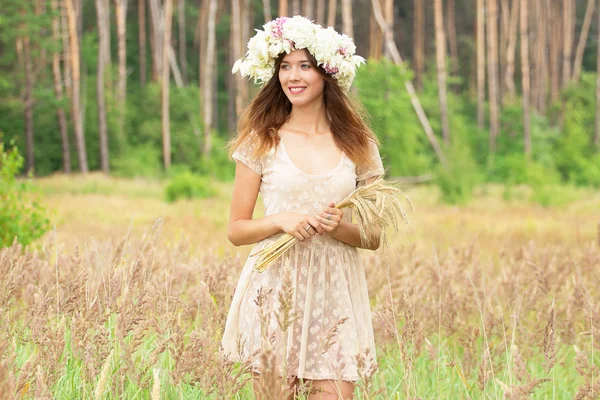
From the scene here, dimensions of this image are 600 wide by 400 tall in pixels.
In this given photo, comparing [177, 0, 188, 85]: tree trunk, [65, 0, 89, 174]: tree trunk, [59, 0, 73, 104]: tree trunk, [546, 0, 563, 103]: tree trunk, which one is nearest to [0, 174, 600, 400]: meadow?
[65, 0, 89, 174]: tree trunk

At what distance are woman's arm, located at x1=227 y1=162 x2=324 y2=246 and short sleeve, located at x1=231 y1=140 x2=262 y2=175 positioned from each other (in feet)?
0.06

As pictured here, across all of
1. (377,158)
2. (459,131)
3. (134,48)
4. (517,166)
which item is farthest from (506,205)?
(134,48)

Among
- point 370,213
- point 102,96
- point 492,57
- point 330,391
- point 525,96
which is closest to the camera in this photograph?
point 370,213

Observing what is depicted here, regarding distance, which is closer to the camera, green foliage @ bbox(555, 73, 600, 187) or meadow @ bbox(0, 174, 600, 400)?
meadow @ bbox(0, 174, 600, 400)

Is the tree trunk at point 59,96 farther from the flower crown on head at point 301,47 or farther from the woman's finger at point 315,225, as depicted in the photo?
the woman's finger at point 315,225

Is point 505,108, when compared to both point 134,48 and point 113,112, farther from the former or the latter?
point 134,48

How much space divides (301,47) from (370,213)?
2.51 feet

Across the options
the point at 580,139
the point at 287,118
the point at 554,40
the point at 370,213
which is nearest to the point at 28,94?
the point at 580,139

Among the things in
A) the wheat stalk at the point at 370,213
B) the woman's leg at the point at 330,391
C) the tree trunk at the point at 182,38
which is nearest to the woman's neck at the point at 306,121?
the wheat stalk at the point at 370,213

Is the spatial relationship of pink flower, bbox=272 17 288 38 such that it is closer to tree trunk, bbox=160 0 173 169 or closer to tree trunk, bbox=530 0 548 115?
tree trunk, bbox=160 0 173 169

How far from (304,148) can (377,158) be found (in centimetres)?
32

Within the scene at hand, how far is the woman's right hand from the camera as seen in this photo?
2943mm

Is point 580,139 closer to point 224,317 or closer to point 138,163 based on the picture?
point 138,163

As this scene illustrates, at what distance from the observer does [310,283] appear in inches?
121
